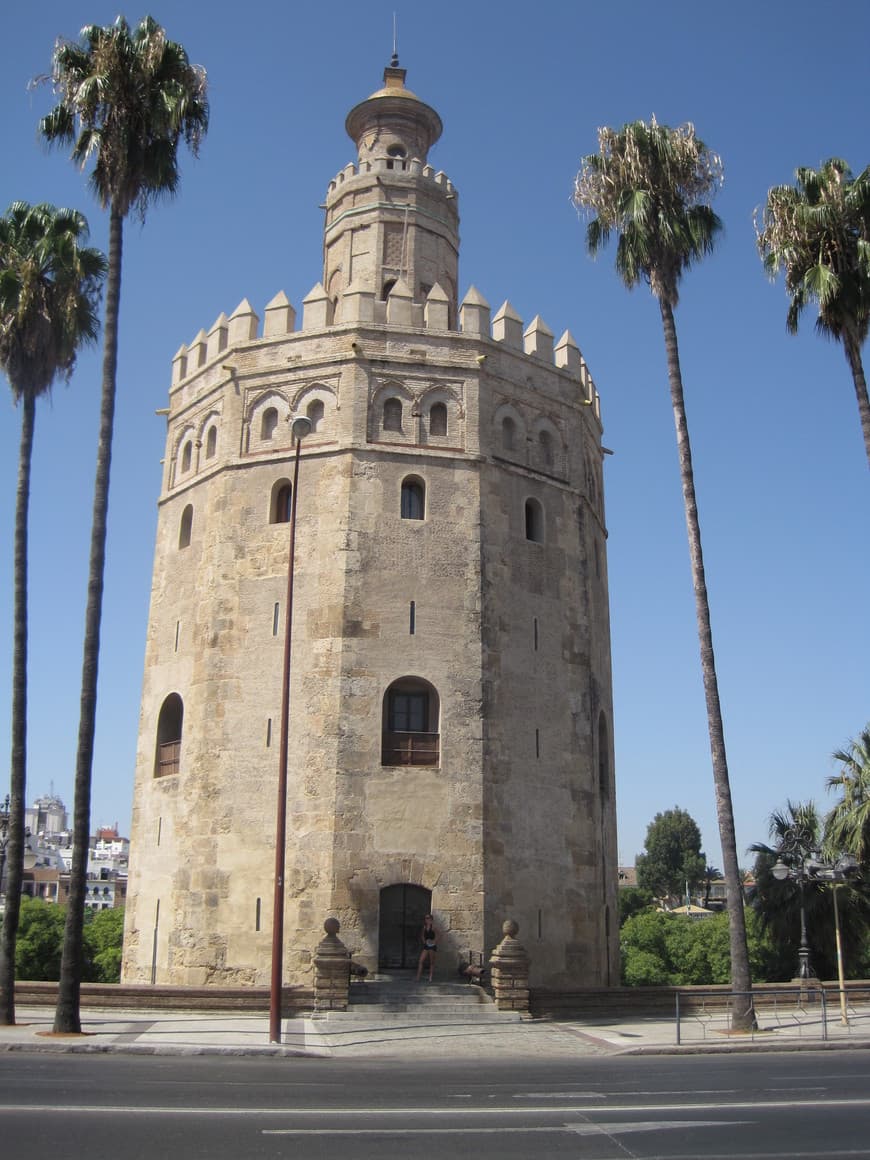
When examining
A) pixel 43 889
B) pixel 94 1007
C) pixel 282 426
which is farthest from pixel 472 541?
pixel 43 889

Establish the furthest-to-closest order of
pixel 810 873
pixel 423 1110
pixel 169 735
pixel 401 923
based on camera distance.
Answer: pixel 169 735 → pixel 810 873 → pixel 401 923 → pixel 423 1110

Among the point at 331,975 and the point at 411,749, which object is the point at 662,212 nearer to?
the point at 411,749

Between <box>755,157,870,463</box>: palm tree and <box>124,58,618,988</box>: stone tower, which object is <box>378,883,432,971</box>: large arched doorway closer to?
<box>124,58,618,988</box>: stone tower

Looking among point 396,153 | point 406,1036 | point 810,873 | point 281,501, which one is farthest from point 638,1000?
point 396,153

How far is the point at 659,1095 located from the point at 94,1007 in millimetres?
11654

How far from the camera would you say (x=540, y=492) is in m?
25.2

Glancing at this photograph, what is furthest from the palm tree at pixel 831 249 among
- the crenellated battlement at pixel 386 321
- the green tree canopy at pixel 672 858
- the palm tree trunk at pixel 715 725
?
the green tree canopy at pixel 672 858

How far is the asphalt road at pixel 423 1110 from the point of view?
25.4ft

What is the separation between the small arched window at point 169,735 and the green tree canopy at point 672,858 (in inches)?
3268

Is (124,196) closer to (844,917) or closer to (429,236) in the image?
(429,236)

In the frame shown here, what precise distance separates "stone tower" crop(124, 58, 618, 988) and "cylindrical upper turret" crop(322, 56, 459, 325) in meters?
0.66

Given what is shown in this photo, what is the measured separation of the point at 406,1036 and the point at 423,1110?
7.78 m

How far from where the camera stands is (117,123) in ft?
60.0

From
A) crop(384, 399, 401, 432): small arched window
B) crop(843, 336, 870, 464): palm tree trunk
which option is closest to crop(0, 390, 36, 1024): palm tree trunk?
crop(384, 399, 401, 432): small arched window
